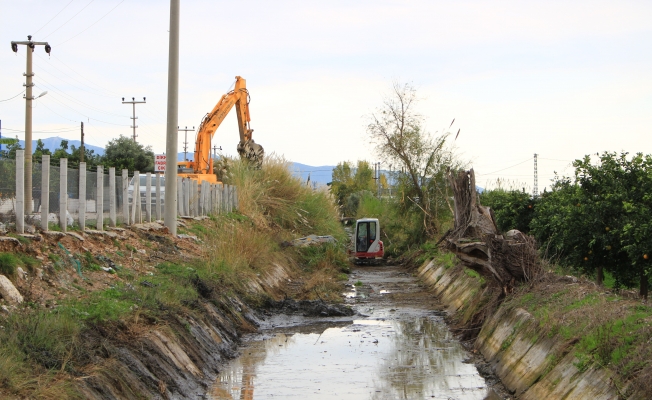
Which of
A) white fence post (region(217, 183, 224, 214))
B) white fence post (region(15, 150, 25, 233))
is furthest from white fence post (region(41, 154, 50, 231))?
white fence post (region(217, 183, 224, 214))

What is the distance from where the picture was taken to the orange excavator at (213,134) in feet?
114

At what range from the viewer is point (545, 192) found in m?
25.1

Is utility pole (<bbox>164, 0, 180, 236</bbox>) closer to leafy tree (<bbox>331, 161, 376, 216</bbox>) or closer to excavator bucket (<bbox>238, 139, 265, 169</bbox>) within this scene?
excavator bucket (<bbox>238, 139, 265, 169</bbox>)

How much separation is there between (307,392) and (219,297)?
17.4 ft

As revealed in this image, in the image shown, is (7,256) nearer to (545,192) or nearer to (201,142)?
(545,192)

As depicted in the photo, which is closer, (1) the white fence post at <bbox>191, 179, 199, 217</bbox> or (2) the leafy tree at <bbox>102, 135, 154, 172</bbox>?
(1) the white fence post at <bbox>191, 179, 199, 217</bbox>

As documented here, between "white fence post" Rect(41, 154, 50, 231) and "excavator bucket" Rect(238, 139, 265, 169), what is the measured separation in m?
21.7

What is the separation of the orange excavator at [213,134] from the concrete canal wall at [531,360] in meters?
19.7

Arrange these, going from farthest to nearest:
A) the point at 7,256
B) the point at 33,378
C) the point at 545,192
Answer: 1. the point at 545,192
2. the point at 7,256
3. the point at 33,378

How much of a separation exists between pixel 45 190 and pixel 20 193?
140 cm

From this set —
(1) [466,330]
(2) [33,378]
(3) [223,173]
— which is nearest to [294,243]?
(3) [223,173]

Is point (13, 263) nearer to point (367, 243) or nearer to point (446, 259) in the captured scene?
point (446, 259)

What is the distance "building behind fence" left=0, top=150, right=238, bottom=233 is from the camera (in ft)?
42.2

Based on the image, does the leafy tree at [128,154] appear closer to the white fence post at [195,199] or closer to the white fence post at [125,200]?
the white fence post at [195,199]
